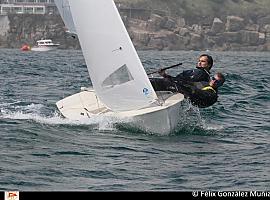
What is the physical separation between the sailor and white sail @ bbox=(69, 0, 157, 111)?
2.99ft

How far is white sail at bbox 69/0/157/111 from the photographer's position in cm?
1284

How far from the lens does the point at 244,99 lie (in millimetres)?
20266

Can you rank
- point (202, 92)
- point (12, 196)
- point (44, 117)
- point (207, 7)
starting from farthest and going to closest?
1. point (207, 7)
2. point (44, 117)
3. point (202, 92)
4. point (12, 196)

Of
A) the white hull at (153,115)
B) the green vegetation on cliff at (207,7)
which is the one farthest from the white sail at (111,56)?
the green vegetation on cliff at (207,7)

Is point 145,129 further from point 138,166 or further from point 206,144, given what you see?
point 138,166

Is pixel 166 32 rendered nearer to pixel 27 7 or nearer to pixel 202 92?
pixel 27 7

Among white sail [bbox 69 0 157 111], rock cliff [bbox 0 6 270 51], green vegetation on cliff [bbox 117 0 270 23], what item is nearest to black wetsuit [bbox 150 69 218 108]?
white sail [bbox 69 0 157 111]

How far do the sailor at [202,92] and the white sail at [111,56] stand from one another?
35.9 inches

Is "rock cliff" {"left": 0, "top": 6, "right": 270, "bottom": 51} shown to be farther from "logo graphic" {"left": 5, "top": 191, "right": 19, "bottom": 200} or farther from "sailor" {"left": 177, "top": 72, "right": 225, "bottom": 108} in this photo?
"logo graphic" {"left": 5, "top": 191, "right": 19, "bottom": 200}

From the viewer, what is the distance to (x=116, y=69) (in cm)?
1291

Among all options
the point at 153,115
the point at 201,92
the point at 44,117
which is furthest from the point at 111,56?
the point at 44,117

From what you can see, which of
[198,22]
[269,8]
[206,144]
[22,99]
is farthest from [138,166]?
[269,8]

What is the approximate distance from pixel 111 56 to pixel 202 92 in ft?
5.97

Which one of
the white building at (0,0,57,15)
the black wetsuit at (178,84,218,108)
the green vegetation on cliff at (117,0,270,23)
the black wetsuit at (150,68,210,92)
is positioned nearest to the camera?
the black wetsuit at (178,84,218,108)
